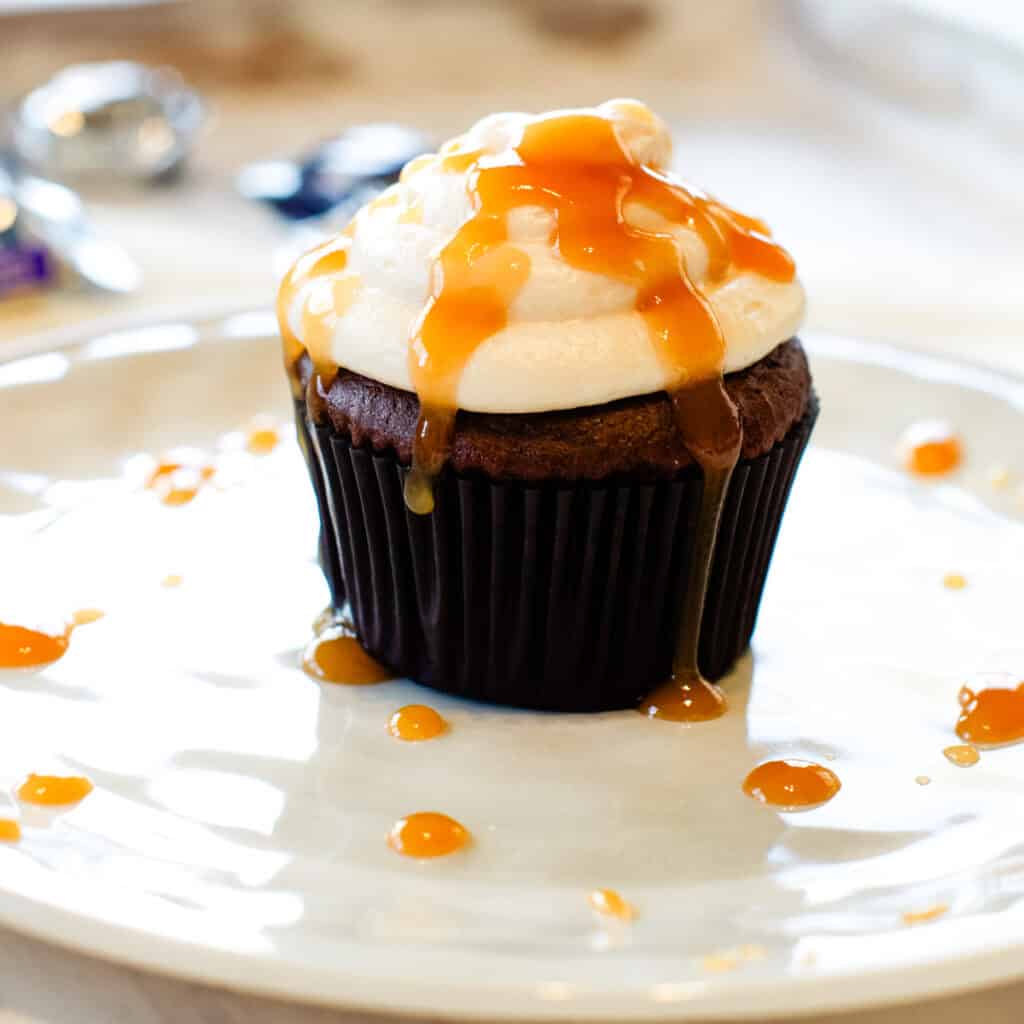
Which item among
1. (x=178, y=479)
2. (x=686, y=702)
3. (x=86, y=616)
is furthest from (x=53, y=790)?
(x=178, y=479)

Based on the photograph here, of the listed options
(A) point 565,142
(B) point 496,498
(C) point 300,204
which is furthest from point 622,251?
(C) point 300,204

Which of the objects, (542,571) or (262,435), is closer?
(542,571)

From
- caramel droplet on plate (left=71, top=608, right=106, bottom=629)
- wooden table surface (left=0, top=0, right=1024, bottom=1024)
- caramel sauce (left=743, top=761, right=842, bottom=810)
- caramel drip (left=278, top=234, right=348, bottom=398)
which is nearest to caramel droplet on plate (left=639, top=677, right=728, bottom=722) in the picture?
caramel sauce (left=743, top=761, right=842, bottom=810)

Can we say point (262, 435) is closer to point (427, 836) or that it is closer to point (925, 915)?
point (427, 836)

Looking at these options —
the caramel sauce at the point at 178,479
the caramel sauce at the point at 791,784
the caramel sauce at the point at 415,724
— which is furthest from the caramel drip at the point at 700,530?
the caramel sauce at the point at 178,479

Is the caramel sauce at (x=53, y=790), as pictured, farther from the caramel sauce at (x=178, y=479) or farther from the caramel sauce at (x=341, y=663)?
the caramel sauce at (x=178, y=479)

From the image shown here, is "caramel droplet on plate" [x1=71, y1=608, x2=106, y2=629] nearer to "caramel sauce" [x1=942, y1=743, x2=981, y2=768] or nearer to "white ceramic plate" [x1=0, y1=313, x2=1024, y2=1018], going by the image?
"white ceramic plate" [x1=0, y1=313, x2=1024, y2=1018]

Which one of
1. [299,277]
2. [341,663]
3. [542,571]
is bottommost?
[341,663]

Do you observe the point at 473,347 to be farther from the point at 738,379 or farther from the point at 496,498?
the point at 738,379
